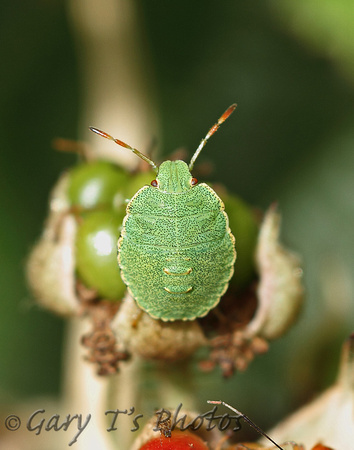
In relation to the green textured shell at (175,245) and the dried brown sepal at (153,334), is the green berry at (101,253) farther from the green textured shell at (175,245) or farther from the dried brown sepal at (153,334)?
the green textured shell at (175,245)

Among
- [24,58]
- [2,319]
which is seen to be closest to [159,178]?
[2,319]

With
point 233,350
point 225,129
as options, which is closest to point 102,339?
point 233,350

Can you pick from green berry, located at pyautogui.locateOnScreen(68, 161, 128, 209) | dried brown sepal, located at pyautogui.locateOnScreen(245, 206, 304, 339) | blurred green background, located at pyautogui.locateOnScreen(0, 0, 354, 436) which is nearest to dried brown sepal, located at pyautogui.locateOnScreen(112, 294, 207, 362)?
dried brown sepal, located at pyautogui.locateOnScreen(245, 206, 304, 339)

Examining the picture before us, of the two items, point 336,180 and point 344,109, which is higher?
point 344,109

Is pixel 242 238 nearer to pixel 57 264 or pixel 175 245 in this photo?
pixel 175 245

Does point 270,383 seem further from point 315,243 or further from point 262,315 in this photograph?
point 262,315

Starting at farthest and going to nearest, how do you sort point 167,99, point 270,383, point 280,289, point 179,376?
point 167,99, point 270,383, point 179,376, point 280,289

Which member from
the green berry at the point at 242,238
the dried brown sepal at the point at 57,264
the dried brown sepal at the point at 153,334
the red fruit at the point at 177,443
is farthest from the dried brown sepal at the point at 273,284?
the dried brown sepal at the point at 57,264

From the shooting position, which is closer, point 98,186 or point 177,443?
point 177,443
